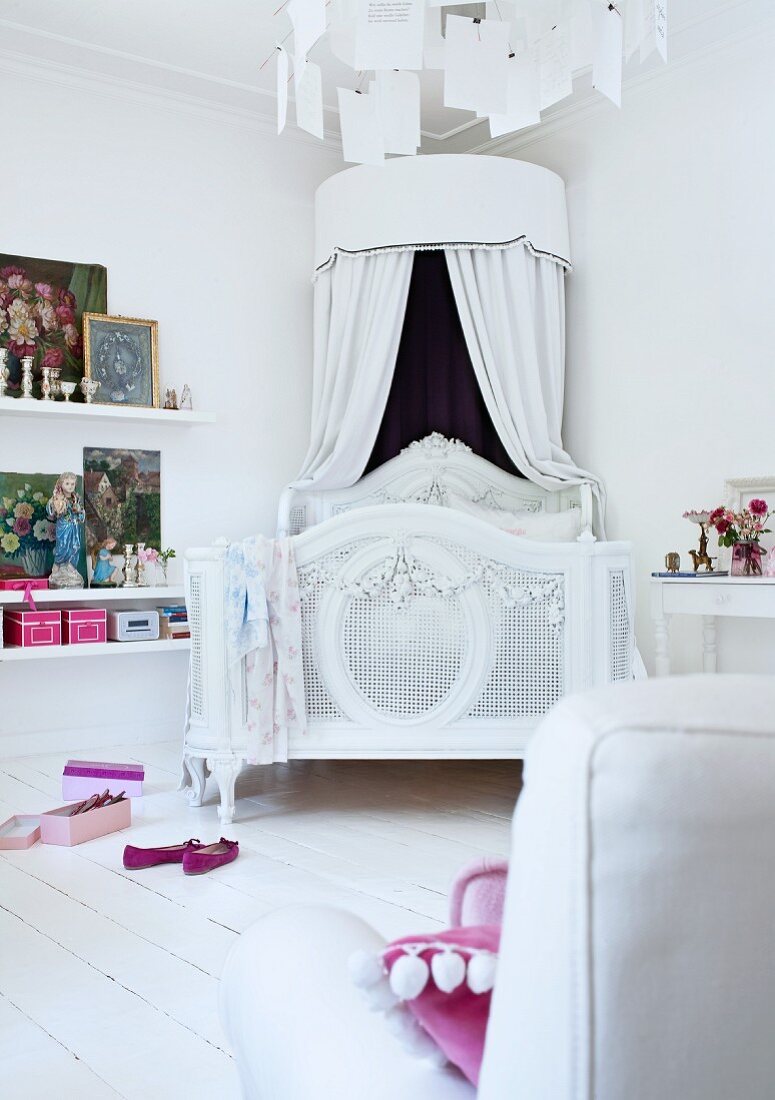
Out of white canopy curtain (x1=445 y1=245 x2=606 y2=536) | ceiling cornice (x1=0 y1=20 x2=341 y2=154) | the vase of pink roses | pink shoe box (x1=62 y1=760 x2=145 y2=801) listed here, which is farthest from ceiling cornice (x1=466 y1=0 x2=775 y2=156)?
pink shoe box (x1=62 y1=760 x2=145 y2=801)

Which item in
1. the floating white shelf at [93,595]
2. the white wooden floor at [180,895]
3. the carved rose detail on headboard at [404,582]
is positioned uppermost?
the carved rose detail on headboard at [404,582]

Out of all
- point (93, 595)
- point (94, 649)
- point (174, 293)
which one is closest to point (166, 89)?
point (174, 293)

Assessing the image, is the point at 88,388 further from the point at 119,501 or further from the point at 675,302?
the point at 675,302

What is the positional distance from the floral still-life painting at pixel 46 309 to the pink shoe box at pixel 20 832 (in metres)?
1.85

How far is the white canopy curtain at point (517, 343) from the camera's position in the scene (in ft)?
13.9

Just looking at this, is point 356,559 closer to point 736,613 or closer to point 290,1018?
point 736,613

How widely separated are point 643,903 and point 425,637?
246 centimetres

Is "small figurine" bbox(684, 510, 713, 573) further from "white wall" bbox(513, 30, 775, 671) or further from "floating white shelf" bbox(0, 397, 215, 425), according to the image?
"floating white shelf" bbox(0, 397, 215, 425)

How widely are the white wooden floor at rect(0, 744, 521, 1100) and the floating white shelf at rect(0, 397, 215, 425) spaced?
4.57ft

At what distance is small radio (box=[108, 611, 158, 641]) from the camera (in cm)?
404

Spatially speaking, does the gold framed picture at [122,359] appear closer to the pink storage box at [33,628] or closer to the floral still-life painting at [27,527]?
the floral still-life painting at [27,527]

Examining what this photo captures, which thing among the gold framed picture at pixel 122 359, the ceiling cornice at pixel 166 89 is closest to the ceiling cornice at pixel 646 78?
the ceiling cornice at pixel 166 89

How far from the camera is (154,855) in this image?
8.50 feet

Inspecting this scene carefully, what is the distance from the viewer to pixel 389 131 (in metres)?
2.70
